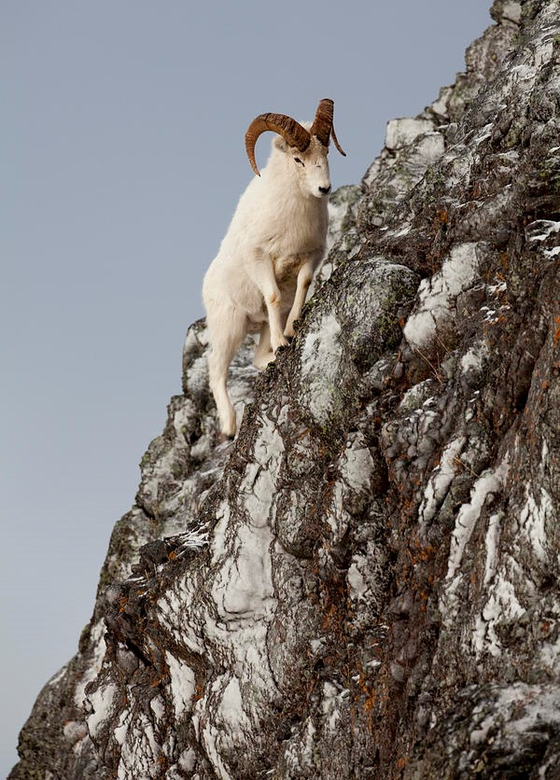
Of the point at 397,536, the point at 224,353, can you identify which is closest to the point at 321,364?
the point at 397,536

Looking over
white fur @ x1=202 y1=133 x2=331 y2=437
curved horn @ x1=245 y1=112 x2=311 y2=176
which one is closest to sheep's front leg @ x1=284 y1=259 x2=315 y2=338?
white fur @ x1=202 y1=133 x2=331 y2=437

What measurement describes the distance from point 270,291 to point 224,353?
8.06 feet

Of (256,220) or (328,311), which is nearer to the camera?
(328,311)

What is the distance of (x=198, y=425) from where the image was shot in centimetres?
2380

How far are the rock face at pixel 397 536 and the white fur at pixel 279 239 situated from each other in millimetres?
1381

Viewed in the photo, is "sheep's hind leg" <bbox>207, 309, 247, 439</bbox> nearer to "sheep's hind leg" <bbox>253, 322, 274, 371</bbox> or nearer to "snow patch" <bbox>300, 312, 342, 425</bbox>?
"sheep's hind leg" <bbox>253, 322, 274, 371</bbox>

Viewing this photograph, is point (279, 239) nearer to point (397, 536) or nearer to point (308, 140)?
point (308, 140)

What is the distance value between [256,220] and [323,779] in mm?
8796

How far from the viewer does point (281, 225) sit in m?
15.4

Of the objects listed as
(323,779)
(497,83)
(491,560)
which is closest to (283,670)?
(323,779)

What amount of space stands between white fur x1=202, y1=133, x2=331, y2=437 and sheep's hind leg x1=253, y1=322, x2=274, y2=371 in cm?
5

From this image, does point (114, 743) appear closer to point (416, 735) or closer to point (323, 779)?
point (323, 779)

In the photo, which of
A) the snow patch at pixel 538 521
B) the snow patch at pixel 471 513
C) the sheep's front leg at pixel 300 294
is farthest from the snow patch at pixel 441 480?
the sheep's front leg at pixel 300 294

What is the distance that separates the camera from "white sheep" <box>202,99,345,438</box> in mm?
15141
